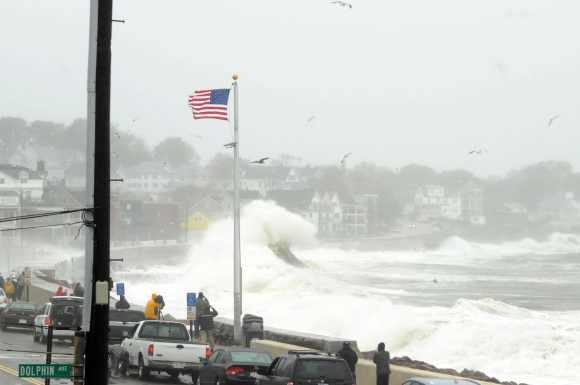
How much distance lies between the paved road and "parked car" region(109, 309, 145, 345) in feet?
4.29

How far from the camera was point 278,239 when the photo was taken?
12456cm

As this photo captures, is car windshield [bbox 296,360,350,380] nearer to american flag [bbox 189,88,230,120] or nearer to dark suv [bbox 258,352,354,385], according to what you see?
dark suv [bbox 258,352,354,385]

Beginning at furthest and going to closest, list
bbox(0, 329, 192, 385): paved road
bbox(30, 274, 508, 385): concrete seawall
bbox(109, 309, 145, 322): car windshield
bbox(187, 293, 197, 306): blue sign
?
bbox(187, 293, 197, 306): blue sign
bbox(109, 309, 145, 322): car windshield
bbox(0, 329, 192, 385): paved road
bbox(30, 274, 508, 385): concrete seawall

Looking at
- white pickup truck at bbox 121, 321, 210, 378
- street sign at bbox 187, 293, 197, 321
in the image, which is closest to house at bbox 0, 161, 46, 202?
street sign at bbox 187, 293, 197, 321

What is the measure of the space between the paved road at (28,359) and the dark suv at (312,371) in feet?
12.3

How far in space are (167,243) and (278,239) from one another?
7140 cm

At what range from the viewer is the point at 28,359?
92.4ft

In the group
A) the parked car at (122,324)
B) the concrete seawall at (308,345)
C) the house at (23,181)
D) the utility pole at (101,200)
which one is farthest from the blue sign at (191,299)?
the house at (23,181)

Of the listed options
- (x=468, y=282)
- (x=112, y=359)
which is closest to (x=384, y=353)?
(x=112, y=359)

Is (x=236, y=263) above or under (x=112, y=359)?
above

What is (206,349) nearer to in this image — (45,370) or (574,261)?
(45,370)

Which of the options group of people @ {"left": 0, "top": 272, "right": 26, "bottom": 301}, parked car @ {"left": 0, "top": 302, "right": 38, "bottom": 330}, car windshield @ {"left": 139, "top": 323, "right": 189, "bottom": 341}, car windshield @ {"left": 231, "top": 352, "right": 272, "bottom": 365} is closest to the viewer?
car windshield @ {"left": 231, "top": 352, "right": 272, "bottom": 365}

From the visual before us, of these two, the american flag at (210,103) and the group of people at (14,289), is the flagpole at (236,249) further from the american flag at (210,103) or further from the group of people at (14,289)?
the group of people at (14,289)

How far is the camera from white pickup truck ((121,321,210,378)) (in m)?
25.4
